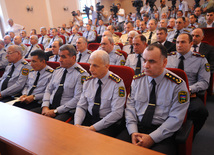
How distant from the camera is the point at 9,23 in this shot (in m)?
7.09

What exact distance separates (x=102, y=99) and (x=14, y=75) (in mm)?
1848

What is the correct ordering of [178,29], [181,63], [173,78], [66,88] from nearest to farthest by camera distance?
1. [173,78]
2. [66,88]
3. [181,63]
4. [178,29]

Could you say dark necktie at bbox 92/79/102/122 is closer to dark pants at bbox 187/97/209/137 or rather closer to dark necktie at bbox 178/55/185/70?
dark pants at bbox 187/97/209/137

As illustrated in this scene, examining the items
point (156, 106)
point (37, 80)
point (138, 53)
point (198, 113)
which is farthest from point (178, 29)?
point (37, 80)

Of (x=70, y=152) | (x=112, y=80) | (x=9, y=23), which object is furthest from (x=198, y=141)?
(x=9, y=23)

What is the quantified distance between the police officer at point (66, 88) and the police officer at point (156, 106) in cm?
74

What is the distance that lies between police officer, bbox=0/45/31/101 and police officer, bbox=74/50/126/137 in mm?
1385

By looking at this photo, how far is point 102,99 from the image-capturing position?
5.16ft

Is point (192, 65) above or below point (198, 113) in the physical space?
above

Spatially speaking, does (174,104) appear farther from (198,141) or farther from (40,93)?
(40,93)

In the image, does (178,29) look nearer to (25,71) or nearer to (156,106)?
(156,106)

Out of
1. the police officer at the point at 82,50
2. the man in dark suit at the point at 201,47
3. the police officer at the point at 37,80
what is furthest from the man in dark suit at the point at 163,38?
the police officer at the point at 37,80

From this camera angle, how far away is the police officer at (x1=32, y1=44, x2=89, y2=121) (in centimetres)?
186

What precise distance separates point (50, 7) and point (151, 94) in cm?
1010
